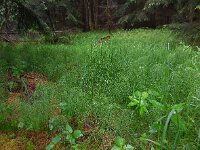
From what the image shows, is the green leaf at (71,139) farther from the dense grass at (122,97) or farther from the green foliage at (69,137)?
the dense grass at (122,97)

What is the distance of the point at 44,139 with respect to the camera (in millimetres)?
4160

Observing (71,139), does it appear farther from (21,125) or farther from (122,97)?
(122,97)

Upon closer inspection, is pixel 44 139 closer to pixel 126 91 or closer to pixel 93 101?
pixel 93 101

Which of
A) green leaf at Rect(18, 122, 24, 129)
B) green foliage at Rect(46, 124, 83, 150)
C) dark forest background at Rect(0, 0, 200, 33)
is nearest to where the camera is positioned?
green foliage at Rect(46, 124, 83, 150)

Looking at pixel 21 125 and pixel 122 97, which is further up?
pixel 122 97

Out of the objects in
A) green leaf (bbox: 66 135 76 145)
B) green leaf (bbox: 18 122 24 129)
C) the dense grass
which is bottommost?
green leaf (bbox: 18 122 24 129)

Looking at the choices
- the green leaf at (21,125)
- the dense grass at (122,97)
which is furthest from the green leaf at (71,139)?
the green leaf at (21,125)

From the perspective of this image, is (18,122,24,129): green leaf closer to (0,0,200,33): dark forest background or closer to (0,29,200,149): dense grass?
(0,29,200,149): dense grass

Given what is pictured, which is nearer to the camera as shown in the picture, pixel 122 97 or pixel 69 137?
pixel 69 137

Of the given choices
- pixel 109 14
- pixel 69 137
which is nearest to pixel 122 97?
Result: pixel 69 137

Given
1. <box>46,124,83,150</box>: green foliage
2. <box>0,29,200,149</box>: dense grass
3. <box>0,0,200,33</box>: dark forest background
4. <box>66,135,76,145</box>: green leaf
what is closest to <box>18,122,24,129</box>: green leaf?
<box>0,29,200,149</box>: dense grass

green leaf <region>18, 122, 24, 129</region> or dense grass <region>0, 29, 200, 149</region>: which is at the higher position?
dense grass <region>0, 29, 200, 149</region>

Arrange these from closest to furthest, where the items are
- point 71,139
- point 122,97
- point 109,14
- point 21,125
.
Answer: point 71,139, point 21,125, point 122,97, point 109,14

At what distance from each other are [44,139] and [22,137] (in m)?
0.31
